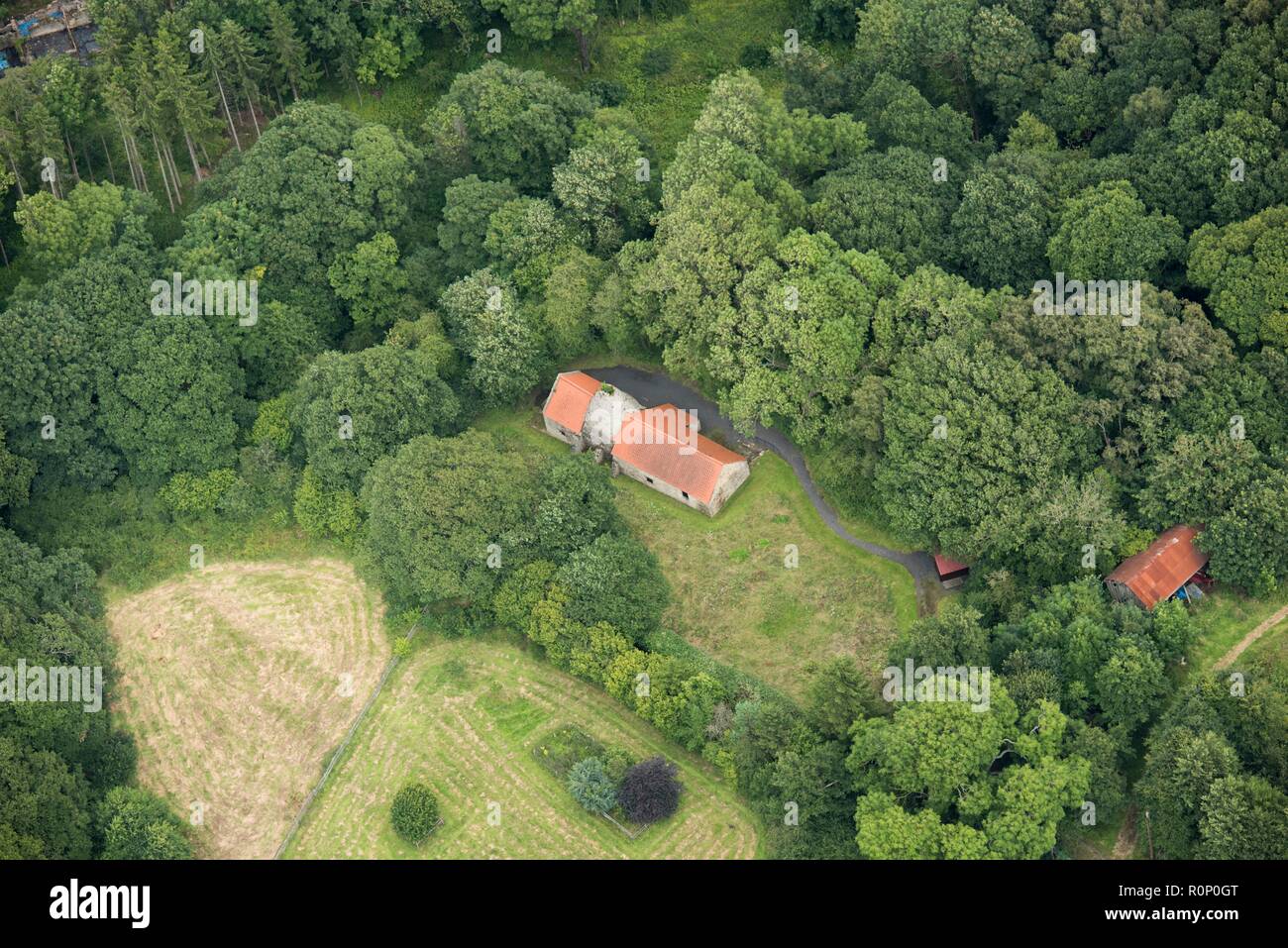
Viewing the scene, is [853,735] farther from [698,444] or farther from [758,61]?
[758,61]

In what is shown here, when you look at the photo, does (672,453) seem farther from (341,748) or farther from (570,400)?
(341,748)

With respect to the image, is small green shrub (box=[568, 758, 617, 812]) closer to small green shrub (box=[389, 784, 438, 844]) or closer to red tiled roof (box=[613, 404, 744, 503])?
small green shrub (box=[389, 784, 438, 844])

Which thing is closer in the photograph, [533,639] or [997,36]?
[533,639]

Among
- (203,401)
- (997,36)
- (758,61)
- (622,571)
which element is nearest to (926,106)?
(997,36)

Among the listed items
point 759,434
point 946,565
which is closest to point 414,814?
point 759,434

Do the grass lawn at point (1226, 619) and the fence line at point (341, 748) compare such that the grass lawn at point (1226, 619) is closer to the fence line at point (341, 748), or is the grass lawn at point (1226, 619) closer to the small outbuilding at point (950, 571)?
the small outbuilding at point (950, 571)

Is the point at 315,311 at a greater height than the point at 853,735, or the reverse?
the point at 315,311

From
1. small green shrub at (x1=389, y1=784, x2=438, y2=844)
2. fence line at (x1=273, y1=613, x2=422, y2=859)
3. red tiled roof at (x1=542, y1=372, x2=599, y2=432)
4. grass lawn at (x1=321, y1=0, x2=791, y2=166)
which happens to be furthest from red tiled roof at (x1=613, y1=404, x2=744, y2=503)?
small green shrub at (x1=389, y1=784, x2=438, y2=844)
